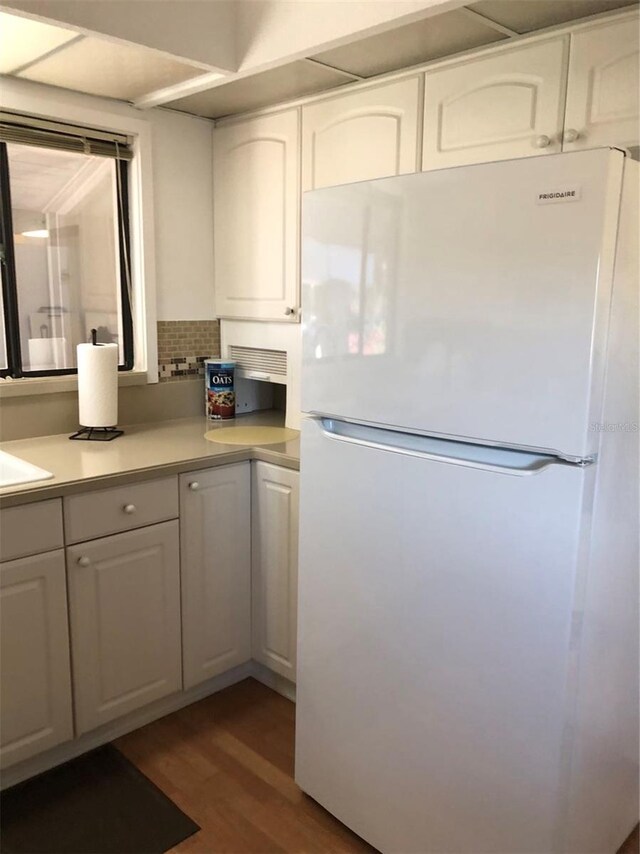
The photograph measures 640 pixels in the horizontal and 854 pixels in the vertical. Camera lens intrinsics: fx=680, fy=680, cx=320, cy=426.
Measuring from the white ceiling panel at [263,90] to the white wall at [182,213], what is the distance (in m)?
0.09

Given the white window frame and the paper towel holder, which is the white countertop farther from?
the white window frame

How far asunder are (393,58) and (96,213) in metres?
1.22

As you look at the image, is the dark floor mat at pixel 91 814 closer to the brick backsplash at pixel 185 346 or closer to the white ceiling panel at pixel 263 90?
the brick backsplash at pixel 185 346

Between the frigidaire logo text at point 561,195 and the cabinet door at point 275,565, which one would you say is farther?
the cabinet door at point 275,565

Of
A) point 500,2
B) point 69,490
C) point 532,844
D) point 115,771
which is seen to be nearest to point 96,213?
point 69,490

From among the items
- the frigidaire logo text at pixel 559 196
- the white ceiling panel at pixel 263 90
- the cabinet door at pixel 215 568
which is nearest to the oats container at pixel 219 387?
the cabinet door at pixel 215 568

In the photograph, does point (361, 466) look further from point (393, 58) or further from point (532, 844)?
point (393, 58)

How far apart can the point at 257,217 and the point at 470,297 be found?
141cm

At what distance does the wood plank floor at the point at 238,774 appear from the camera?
173 centimetres

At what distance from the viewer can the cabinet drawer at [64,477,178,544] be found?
6.06 ft

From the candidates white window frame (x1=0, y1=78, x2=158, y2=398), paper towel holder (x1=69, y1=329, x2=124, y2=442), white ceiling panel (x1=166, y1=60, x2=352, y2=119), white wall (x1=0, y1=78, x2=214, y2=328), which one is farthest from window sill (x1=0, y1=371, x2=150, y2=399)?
white ceiling panel (x1=166, y1=60, x2=352, y2=119)

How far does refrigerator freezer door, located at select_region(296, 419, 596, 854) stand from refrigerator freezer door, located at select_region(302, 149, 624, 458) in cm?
11

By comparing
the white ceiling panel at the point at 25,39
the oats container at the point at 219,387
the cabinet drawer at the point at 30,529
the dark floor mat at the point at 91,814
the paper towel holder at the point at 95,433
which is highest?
the white ceiling panel at the point at 25,39

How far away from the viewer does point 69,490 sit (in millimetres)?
1807
